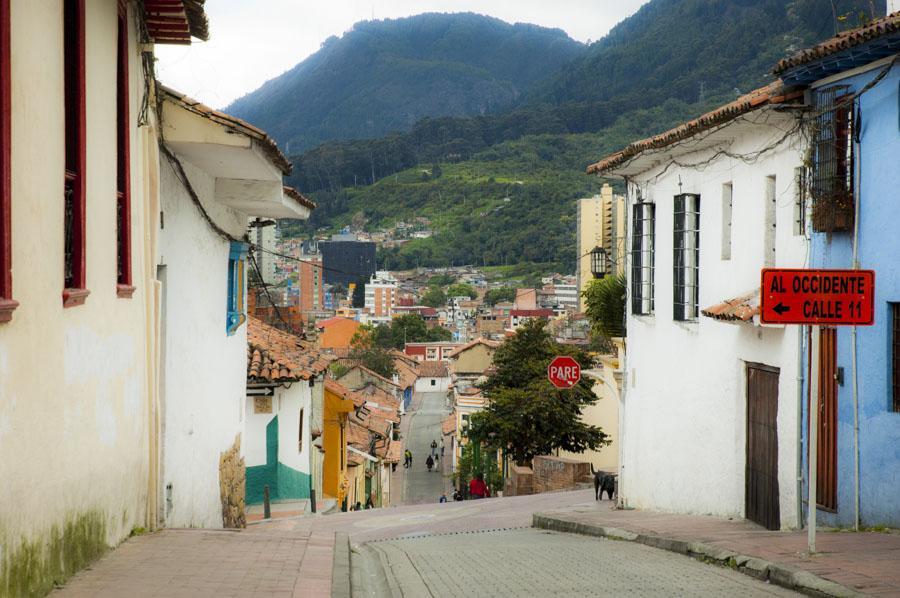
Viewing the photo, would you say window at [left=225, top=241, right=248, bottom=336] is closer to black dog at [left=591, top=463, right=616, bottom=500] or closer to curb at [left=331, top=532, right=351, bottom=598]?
curb at [left=331, top=532, right=351, bottom=598]

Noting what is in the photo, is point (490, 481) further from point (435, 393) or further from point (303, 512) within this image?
point (435, 393)

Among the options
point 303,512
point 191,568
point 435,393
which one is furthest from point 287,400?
point 435,393

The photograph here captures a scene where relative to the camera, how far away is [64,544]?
7387mm

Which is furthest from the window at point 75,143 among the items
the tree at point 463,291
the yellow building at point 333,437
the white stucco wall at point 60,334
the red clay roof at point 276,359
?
the tree at point 463,291

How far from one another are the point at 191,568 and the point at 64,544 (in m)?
1.54

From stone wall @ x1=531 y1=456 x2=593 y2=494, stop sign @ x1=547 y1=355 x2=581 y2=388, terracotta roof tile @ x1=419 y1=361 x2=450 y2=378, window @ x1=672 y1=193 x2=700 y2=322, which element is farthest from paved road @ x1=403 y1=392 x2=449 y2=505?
window @ x1=672 y1=193 x2=700 y2=322

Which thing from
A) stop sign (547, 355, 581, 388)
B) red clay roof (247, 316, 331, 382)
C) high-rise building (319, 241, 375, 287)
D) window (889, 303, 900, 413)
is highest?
high-rise building (319, 241, 375, 287)

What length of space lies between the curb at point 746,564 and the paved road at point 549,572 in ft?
0.32

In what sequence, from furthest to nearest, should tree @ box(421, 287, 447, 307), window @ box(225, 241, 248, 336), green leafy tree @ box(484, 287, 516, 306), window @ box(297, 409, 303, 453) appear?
tree @ box(421, 287, 447, 307), green leafy tree @ box(484, 287, 516, 306), window @ box(297, 409, 303, 453), window @ box(225, 241, 248, 336)

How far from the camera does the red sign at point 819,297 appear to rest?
8477mm

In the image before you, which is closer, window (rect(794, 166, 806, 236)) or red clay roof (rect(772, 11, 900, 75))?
red clay roof (rect(772, 11, 900, 75))

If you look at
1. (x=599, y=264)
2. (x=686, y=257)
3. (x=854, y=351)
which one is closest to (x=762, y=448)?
(x=854, y=351)

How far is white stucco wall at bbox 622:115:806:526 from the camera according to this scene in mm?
12531

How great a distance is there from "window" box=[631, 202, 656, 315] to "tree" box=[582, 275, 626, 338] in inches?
63.8
